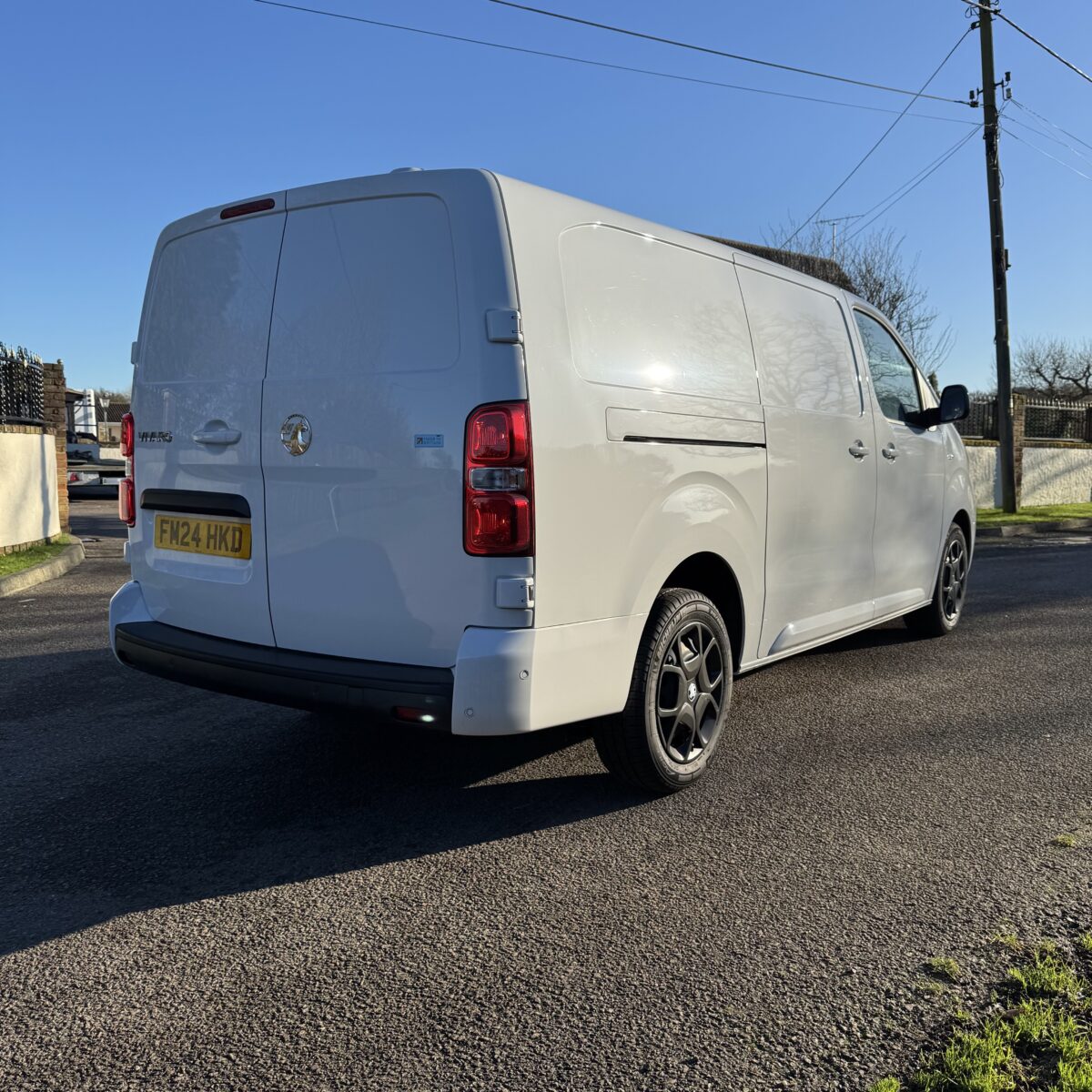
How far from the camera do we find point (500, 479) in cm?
297

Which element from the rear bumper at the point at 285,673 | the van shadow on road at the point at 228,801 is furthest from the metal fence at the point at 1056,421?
the rear bumper at the point at 285,673

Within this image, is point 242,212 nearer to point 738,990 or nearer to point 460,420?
point 460,420

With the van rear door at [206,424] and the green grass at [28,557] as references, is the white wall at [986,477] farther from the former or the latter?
the van rear door at [206,424]

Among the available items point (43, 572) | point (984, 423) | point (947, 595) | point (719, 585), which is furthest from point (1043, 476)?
point (719, 585)

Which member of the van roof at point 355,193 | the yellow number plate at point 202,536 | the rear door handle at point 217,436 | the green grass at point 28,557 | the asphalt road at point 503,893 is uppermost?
the van roof at point 355,193

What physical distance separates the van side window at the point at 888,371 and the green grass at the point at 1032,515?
38.5ft

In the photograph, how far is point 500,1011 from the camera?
2.30 m

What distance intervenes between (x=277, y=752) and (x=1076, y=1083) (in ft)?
10.3

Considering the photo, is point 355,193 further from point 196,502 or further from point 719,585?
point 719,585

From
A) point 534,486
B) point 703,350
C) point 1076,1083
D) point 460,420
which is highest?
point 703,350

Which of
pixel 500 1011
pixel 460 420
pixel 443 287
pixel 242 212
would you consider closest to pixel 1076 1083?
pixel 500 1011

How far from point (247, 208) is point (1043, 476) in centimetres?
A: 2383

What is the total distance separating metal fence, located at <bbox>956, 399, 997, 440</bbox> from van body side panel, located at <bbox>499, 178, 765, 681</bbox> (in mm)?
20411

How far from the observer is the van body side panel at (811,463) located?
429 cm
